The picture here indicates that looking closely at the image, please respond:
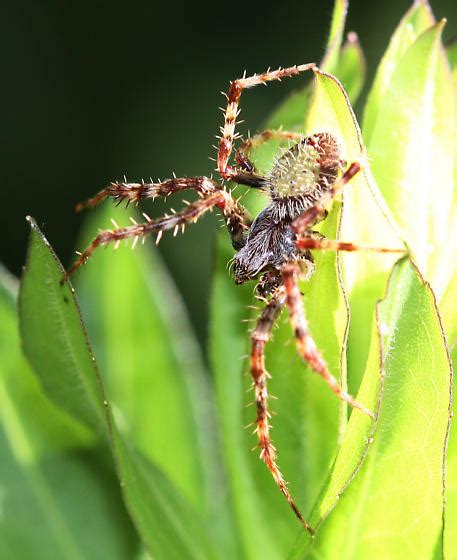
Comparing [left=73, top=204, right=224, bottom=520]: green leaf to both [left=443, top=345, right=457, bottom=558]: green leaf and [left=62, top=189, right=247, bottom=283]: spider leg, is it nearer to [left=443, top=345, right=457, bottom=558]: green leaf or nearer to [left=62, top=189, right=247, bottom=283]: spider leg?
[left=62, top=189, right=247, bottom=283]: spider leg

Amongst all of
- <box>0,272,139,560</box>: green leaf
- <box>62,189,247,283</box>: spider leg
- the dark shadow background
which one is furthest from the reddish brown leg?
the dark shadow background

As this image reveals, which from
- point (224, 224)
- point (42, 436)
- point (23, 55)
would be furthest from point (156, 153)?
point (42, 436)

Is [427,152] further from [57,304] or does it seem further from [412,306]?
[57,304]

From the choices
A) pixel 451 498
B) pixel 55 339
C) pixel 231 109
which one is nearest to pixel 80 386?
pixel 55 339

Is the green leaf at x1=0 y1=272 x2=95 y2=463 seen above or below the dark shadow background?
below

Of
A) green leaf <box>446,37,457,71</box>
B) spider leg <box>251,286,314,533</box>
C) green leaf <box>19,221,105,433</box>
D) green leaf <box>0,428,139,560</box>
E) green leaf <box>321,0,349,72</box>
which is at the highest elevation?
green leaf <box>321,0,349,72</box>

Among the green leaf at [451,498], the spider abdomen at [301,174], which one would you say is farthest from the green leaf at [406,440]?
the spider abdomen at [301,174]
